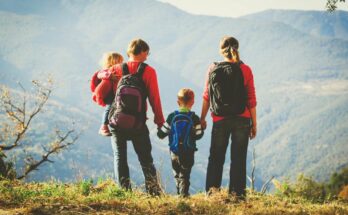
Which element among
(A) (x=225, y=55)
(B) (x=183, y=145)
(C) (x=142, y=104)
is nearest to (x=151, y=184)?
(B) (x=183, y=145)

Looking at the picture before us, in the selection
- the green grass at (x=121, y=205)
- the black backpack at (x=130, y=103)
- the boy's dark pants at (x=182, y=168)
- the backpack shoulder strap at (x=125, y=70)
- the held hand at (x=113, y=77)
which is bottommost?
the green grass at (x=121, y=205)

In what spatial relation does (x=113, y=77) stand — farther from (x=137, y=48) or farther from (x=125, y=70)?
(x=137, y=48)

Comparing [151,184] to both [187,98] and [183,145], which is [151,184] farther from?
[187,98]

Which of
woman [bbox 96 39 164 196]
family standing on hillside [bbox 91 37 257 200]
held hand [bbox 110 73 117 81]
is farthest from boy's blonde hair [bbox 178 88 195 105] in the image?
held hand [bbox 110 73 117 81]

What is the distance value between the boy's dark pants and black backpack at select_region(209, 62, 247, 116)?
749mm

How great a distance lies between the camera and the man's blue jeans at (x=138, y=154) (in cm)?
580

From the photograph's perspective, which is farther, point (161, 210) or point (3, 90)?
point (3, 90)

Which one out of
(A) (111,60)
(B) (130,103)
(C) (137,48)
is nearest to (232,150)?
(B) (130,103)

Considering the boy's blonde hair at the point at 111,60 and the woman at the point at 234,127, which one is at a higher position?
the boy's blonde hair at the point at 111,60

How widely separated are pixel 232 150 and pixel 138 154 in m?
1.27

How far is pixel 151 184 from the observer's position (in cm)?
570

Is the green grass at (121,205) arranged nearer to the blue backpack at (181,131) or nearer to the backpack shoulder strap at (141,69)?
the blue backpack at (181,131)

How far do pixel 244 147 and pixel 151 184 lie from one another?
1333mm

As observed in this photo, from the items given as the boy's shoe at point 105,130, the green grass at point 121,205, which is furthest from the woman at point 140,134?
the green grass at point 121,205
